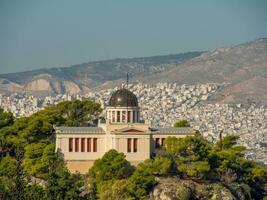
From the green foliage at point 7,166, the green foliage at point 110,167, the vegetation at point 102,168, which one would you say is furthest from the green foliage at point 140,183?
the green foliage at point 7,166

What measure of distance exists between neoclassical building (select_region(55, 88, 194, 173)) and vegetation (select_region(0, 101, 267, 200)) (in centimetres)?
81

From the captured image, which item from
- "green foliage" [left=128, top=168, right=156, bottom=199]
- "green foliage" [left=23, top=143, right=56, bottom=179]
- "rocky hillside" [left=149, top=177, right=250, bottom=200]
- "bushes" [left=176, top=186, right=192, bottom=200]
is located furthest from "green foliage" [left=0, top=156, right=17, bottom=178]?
"bushes" [left=176, top=186, right=192, bottom=200]

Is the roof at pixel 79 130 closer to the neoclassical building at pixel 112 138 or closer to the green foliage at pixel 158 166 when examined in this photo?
the neoclassical building at pixel 112 138

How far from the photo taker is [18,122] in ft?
278

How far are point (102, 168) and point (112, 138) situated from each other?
2904 mm

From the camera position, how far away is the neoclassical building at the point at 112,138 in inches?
3164

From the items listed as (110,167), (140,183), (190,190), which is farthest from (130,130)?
(190,190)

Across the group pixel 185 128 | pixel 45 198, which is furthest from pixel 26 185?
pixel 185 128

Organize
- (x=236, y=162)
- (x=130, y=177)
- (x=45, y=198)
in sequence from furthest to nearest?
(x=236, y=162), (x=130, y=177), (x=45, y=198)

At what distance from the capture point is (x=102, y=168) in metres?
78.2

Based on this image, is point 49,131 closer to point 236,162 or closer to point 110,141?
point 110,141

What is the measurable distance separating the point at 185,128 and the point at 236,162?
4101mm

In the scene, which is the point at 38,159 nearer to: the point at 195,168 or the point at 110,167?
the point at 110,167

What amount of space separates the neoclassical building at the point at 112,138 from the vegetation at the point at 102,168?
2.67ft
